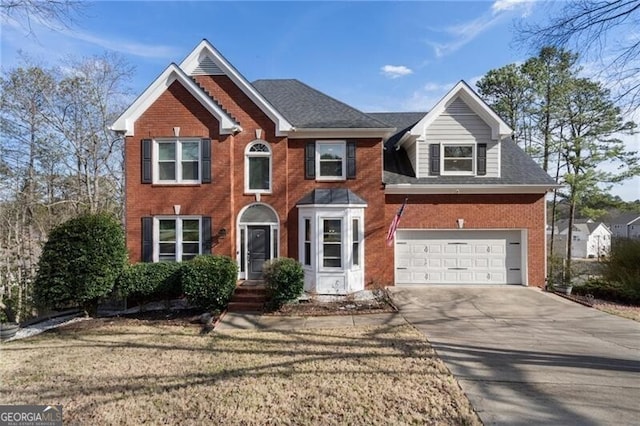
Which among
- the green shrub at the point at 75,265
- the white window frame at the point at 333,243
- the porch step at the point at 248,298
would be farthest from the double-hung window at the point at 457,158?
the green shrub at the point at 75,265

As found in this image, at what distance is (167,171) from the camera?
12.4m

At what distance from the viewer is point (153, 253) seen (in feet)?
39.8

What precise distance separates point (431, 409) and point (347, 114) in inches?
437

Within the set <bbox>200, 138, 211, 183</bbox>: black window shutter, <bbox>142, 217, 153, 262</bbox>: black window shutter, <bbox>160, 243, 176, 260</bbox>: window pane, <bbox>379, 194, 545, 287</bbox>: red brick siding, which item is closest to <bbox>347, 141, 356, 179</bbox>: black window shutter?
<bbox>379, 194, 545, 287</bbox>: red brick siding

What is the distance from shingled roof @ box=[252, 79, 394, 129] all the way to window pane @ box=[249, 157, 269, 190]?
1.94 metres

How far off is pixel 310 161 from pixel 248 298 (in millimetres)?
5572

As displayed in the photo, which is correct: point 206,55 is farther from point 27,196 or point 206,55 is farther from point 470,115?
point 27,196

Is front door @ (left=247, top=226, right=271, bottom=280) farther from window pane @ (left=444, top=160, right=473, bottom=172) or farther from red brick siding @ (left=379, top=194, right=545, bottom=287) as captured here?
window pane @ (left=444, top=160, right=473, bottom=172)

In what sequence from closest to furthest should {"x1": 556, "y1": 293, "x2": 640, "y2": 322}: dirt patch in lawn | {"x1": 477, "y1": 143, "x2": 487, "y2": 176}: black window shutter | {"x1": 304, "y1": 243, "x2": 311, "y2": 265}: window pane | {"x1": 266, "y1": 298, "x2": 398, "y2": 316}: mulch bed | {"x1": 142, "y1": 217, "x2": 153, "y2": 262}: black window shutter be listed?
{"x1": 556, "y1": 293, "x2": 640, "y2": 322}: dirt patch in lawn
{"x1": 266, "y1": 298, "x2": 398, "y2": 316}: mulch bed
{"x1": 142, "y1": 217, "x2": 153, "y2": 262}: black window shutter
{"x1": 304, "y1": 243, "x2": 311, "y2": 265}: window pane
{"x1": 477, "y1": 143, "x2": 487, "y2": 176}: black window shutter

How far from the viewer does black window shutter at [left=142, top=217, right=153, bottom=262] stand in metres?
12.1

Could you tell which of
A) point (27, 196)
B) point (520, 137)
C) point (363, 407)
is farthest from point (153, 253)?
point (520, 137)

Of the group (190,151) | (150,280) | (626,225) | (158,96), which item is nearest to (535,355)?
(150,280)

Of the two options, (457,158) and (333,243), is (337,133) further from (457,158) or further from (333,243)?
(457,158)

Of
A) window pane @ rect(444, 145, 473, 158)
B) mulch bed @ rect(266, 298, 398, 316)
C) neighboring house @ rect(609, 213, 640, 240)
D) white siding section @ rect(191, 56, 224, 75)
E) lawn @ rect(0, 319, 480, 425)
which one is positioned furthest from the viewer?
neighboring house @ rect(609, 213, 640, 240)
